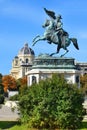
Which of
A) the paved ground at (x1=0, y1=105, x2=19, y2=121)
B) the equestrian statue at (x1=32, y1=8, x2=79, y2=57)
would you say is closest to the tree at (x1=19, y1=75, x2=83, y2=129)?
the paved ground at (x1=0, y1=105, x2=19, y2=121)

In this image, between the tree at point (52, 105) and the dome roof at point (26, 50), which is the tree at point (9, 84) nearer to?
the dome roof at point (26, 50)

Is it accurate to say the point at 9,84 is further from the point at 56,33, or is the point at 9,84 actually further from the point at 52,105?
the point at 52,105

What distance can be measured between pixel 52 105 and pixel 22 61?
438ft

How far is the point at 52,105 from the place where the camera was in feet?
96.5

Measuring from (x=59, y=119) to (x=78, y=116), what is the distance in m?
1.03

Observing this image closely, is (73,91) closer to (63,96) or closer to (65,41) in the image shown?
(63,96)

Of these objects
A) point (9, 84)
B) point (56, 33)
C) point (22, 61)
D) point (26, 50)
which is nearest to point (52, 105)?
point (56, 33)

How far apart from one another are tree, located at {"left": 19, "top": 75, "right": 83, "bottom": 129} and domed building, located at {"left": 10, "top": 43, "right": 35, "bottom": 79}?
402 ft

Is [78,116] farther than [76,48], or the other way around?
[76,48]

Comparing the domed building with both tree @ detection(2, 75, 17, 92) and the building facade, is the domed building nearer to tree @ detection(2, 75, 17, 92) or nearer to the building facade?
tree @ detection(2, 75, 17, 92)

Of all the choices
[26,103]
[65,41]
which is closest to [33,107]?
[26,103]

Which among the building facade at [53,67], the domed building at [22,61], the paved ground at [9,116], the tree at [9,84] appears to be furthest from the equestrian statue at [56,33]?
the domed building at [22,61]

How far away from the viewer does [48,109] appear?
29.1 metres

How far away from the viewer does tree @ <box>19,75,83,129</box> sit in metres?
29.0
